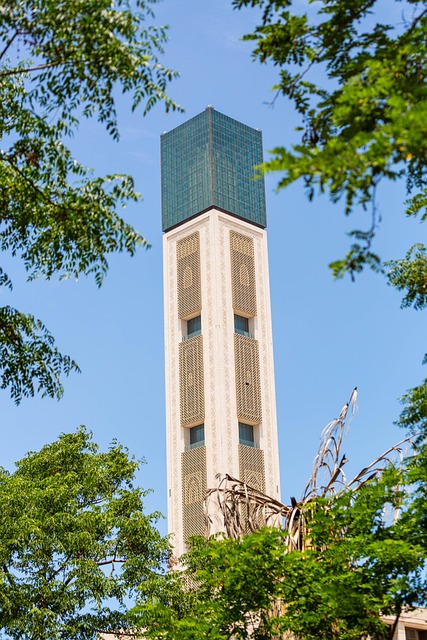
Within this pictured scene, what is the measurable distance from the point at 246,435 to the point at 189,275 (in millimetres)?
9097

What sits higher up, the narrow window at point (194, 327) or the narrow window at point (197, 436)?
the narrow window at point (194, 327)

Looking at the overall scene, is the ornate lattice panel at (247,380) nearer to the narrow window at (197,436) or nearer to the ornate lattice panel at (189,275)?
the narrow window at (197,436)

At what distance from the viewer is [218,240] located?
50625 millimetres

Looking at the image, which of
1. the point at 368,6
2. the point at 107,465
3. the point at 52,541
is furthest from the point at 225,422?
the point at 368,6

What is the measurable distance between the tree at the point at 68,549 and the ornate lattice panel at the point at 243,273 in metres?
27.8

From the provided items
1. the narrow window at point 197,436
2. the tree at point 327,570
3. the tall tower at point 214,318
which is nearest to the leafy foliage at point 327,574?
the tree at point 327,570

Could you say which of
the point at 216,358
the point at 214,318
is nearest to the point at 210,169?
the point at 214,318

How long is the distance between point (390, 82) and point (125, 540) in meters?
17.7

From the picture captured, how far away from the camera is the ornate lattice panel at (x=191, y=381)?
4831 centimetres

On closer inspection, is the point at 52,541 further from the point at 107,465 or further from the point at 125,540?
the point at 107,465

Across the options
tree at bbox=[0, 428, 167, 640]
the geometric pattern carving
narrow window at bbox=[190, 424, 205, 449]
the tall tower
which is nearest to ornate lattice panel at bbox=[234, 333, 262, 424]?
the tall tower

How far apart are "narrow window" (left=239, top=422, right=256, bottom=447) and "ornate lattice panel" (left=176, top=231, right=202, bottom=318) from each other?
650 centimetres

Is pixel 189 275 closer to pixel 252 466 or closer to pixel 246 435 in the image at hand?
pixel 246 435

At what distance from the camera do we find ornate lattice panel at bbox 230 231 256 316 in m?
50.7
